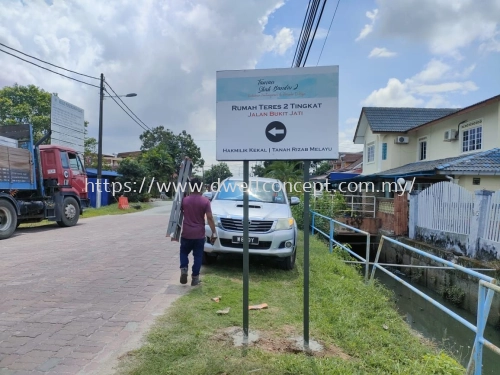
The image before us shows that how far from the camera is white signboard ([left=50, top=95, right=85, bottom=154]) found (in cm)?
1798

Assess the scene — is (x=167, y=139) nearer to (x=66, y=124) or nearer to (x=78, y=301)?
(x=66, y=124)

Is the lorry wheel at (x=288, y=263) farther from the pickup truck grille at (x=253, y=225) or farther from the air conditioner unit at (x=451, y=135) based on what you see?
the air conditioner unit at (x=451, y=135)

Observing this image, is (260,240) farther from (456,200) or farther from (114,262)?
(456,200)

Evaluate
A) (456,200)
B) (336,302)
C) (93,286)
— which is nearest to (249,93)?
(336,302)

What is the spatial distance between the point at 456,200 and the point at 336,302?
6645 mm

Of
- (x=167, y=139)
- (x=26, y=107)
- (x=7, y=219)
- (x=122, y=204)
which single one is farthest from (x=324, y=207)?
(x=167, y=139)

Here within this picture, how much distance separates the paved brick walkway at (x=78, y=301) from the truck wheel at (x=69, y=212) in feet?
12.9

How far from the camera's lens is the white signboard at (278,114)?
333 centimetres

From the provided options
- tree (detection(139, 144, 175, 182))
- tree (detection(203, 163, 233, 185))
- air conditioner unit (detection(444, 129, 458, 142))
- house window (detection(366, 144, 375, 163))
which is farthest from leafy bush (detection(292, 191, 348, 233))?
tree (detection(203, 163, 233, 185))

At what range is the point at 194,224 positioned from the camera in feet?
16.9

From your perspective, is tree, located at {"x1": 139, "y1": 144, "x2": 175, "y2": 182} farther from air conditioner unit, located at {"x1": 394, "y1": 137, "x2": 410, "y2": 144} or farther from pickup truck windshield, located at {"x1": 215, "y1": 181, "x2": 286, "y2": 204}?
pickup truck windshield, located at {"x1": 215, "y1": 181, "x2": 286, "y2": 204}

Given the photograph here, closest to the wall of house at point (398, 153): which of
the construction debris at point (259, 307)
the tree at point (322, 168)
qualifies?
the construction debris at point (259, 307)

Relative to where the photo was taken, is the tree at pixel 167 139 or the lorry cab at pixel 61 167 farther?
the tree at pixel 167 139

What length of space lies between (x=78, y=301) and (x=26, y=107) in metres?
31.5
